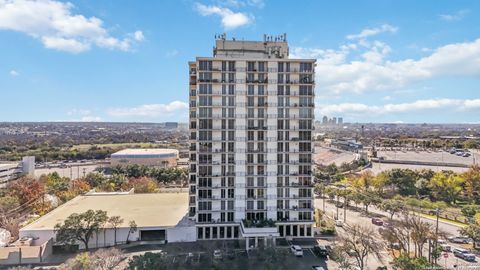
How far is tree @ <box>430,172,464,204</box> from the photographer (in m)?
71.5

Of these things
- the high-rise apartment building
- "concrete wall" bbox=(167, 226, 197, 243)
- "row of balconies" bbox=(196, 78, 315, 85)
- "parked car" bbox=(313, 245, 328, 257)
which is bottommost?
"parked car" bbox=(313, 245, 328, 257)

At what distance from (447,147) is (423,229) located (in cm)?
16099

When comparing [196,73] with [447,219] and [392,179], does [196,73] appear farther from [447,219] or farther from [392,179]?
[392,179]

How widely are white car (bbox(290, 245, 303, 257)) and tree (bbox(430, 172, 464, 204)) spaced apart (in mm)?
47773

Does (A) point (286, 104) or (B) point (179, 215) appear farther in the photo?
(B) point (179, 215)

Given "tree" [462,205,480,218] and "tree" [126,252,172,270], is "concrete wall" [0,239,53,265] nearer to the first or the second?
"tree" [126,252,172,270]

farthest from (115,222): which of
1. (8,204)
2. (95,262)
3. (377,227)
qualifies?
(377,227)

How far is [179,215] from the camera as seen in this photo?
51.6 metres

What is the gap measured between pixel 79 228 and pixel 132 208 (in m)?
14.4

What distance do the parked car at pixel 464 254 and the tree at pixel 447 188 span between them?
34.5 metres

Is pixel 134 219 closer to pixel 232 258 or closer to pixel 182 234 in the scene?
pixel 182 234

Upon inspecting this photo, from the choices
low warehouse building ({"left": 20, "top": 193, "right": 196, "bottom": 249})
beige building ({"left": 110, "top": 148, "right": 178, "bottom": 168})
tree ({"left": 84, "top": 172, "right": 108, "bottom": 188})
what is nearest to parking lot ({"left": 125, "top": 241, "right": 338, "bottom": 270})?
low warehouse building ({"left": 20, "top": 193, "right": 196, "bottom": 249})

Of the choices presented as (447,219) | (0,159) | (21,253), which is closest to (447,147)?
(447,219)

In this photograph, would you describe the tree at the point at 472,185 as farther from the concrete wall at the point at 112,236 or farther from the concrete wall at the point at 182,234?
the concrete wall at the point at 112,236
